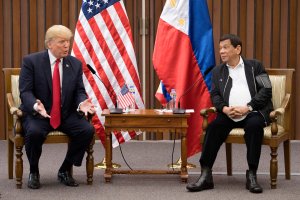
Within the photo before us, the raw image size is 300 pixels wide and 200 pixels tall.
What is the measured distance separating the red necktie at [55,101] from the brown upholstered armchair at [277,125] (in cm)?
120

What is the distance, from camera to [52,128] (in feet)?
16.7

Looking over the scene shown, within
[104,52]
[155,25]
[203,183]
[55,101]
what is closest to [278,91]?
[203,183]

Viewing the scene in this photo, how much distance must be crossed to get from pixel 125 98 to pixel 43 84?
0.84 meters

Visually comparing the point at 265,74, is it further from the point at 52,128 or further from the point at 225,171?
the point at 52,128

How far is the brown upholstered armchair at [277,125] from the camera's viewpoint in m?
5.06

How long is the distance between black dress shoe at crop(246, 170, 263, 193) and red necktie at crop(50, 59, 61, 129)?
1.61m

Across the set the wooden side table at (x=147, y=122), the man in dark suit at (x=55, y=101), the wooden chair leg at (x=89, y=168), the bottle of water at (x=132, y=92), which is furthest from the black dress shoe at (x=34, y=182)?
the bottle of water at (x=132, y=92)

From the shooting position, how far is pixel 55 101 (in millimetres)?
5117

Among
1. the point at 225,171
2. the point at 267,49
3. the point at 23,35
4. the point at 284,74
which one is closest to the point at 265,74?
the point at 284,74

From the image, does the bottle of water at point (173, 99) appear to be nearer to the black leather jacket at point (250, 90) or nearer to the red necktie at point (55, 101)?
the black leather jacket at point (250, 90)

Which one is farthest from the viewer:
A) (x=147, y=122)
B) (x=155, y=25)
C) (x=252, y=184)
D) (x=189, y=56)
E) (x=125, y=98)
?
(x=155, y=25)

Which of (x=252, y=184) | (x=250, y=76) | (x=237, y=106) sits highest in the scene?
(x=250, y=76)

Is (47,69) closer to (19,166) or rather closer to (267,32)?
(19,166)

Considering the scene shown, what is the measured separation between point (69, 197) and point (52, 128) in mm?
637
